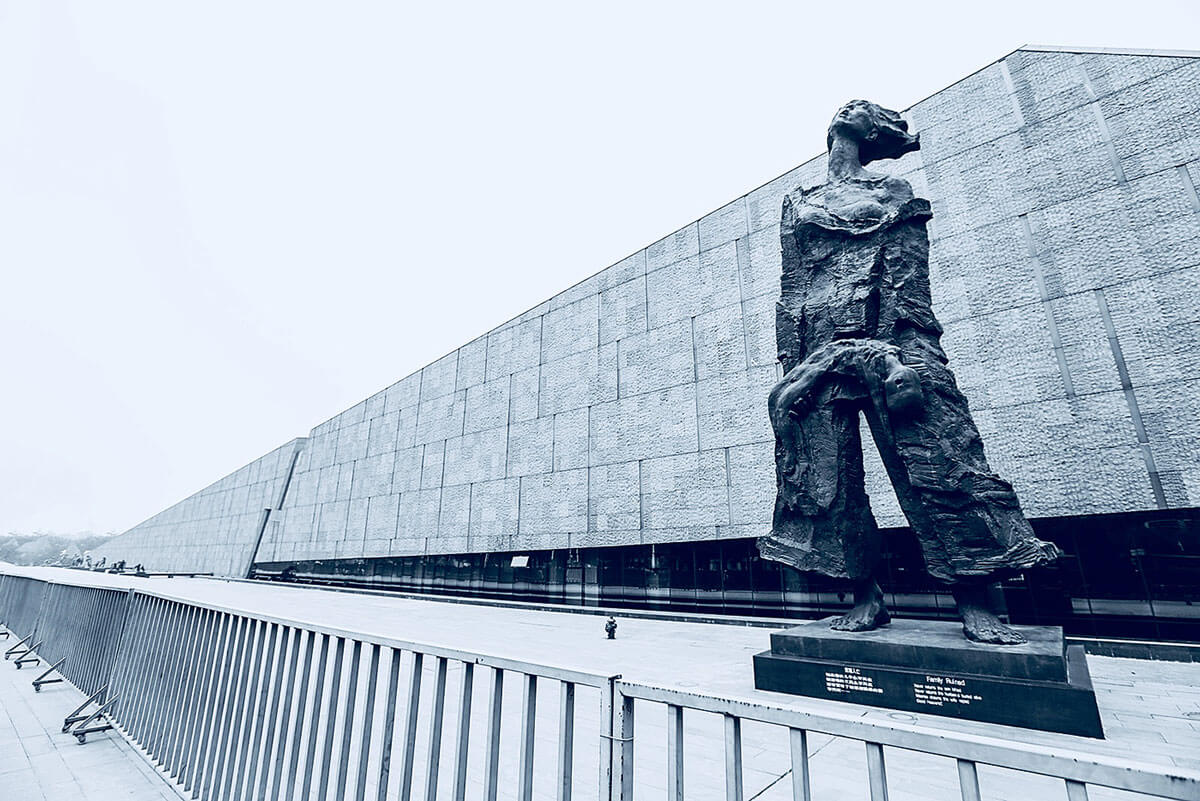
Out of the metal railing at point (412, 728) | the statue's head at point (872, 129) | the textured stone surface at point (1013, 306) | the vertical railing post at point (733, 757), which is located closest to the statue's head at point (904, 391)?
the metal railing at point (412, 728)

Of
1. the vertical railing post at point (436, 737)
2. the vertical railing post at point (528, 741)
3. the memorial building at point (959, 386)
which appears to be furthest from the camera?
the memorial building at point (959, 386)

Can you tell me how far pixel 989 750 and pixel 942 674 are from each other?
4.21 m

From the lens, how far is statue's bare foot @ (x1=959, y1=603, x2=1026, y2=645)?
4637 millimetres

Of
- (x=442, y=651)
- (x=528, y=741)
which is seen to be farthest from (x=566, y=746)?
(x=442, y=651)

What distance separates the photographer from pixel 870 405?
A: 5676mm

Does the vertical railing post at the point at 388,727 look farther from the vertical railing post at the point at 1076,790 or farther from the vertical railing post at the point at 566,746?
the vertical railing post at the point at 1076,790

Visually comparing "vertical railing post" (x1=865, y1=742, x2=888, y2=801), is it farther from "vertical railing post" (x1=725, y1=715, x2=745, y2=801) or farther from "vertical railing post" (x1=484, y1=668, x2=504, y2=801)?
"vertical railing post" (x1=484, y1=668, x2=504, y2=801)

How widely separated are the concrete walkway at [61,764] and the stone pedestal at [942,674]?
4911 mm

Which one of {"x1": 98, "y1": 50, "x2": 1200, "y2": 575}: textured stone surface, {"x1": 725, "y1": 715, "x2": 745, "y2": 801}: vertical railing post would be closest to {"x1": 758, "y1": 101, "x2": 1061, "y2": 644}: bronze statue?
{"x1": 725, "y1": 715, "x2": 745, "y2": 801}: vertical railing post

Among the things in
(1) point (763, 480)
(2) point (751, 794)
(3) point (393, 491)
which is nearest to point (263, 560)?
(3) point (393, 491)

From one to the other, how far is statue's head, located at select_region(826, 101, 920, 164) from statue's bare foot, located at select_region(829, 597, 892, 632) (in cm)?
503

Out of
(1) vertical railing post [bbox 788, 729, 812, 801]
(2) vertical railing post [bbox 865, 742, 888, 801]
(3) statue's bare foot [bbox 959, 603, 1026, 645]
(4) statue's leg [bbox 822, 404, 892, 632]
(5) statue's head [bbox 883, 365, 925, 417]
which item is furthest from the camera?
(4) statue's leg [bbox 822, 404, 892, 632]

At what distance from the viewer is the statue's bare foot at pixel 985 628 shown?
183 inches

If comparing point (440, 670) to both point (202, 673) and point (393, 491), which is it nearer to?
point (202, 673)
